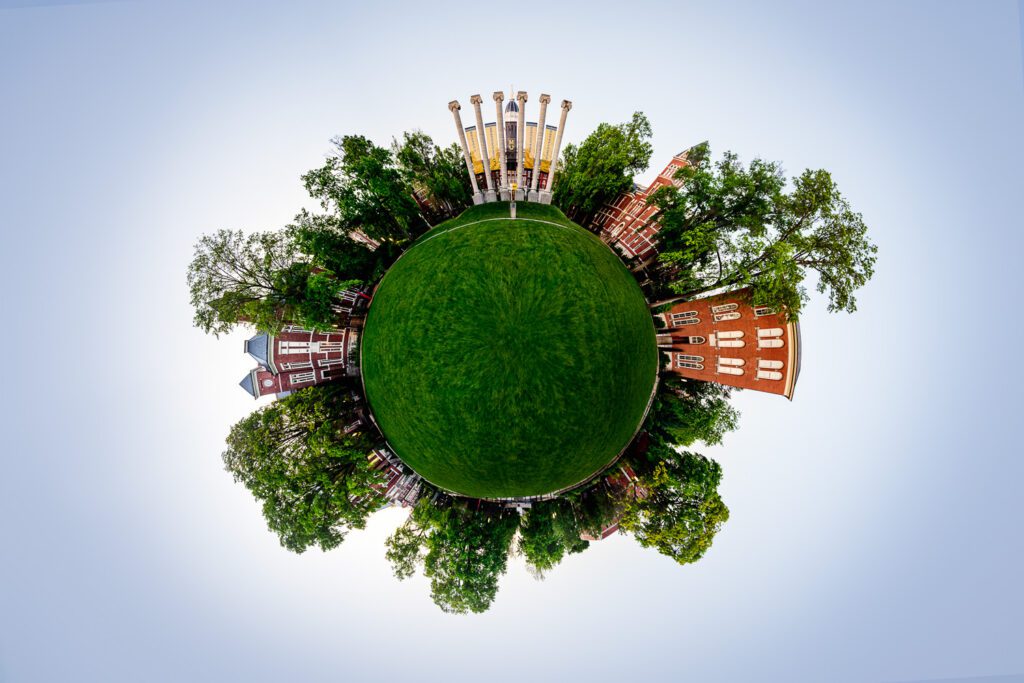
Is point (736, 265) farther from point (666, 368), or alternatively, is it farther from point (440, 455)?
point (440, 455)

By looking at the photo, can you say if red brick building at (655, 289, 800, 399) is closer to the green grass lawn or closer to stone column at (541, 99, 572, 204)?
the green grass lawn

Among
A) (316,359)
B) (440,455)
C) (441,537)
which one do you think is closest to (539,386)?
(440,455)

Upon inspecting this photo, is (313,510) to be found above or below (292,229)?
below

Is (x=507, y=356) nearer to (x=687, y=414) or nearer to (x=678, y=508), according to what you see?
(x=687, y=414)

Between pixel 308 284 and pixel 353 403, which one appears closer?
pixel 308 284

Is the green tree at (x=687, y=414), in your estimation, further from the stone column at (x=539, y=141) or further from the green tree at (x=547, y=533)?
the stone column at (x=539, y=141)
